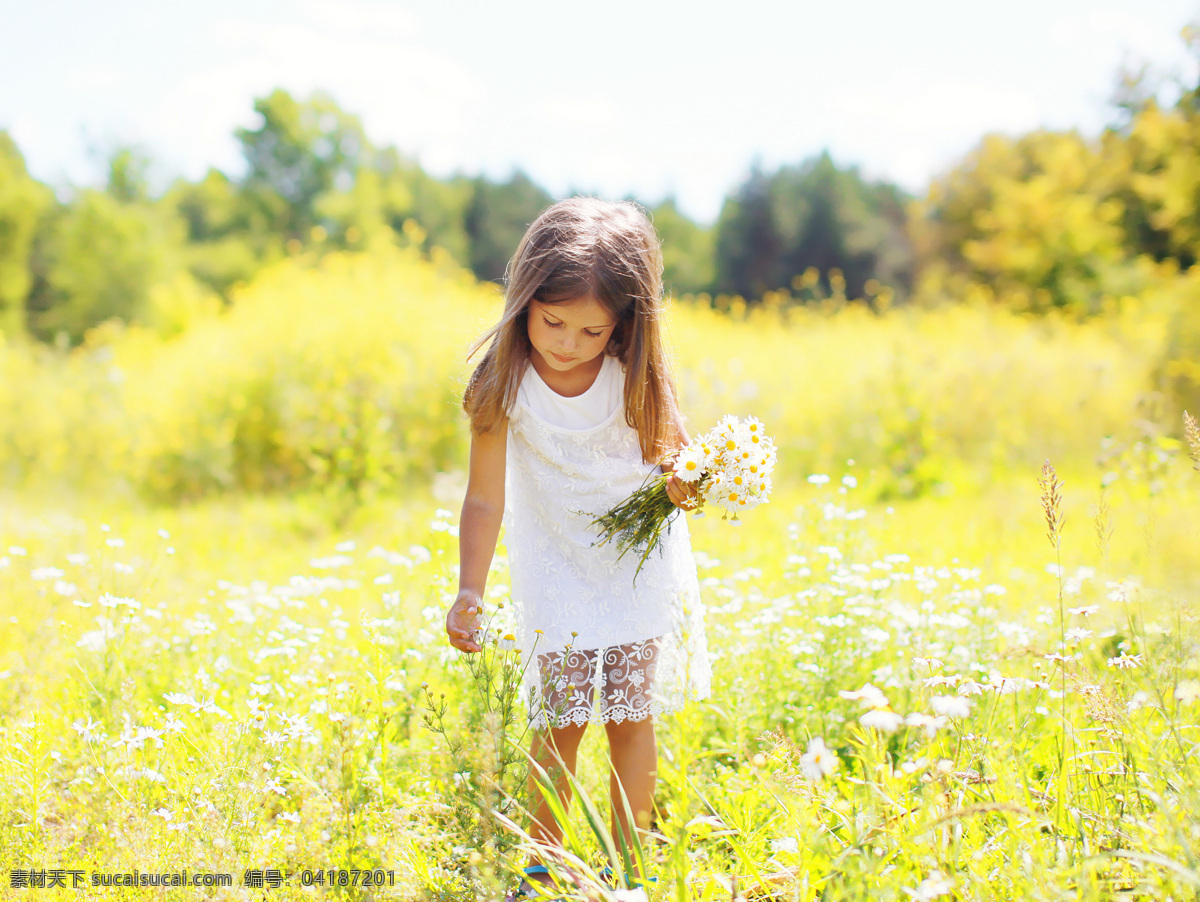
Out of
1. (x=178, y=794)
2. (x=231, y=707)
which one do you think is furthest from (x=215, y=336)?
(x=178, y=794)

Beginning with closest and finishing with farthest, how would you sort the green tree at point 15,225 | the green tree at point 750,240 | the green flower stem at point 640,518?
1. the green flower stem at point 640,518
2. the green tree at point 15,225
3. the green tree at point 750,240

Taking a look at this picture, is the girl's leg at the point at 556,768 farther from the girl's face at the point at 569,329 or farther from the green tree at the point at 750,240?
the green tree at the point at 750,240

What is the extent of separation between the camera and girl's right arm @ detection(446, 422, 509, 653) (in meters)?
1.94

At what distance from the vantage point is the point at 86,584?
3145mm

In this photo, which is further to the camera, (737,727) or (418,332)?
(418,332)

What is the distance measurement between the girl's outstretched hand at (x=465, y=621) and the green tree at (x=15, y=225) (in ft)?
66.7

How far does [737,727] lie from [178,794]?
1297mm

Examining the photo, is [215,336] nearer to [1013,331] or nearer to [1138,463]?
[1138,463]

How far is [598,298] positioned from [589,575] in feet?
2.17

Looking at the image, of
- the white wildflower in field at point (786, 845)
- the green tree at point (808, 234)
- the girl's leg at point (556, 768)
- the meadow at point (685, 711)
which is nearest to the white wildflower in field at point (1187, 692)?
the meadow at point (685, 711)

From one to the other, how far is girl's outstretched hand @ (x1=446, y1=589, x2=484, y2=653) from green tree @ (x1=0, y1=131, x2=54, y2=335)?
800 inches

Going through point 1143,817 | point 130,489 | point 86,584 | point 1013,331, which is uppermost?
point 1013,331

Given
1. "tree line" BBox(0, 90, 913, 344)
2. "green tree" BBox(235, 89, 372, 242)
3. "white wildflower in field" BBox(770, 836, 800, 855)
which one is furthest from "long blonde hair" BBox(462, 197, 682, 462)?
"green tree" BBox(235, 89, 372, 242)

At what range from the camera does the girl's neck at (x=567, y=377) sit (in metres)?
2.03
